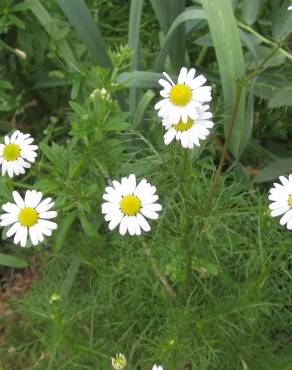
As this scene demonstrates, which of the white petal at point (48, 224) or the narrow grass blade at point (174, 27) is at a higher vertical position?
the narrow grass blade at point (174, 27)

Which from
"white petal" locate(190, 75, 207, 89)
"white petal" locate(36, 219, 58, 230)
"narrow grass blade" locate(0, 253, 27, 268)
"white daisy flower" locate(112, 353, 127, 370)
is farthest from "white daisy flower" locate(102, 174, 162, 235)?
"narrow grass blade" locate(0, 253, 27, 268)

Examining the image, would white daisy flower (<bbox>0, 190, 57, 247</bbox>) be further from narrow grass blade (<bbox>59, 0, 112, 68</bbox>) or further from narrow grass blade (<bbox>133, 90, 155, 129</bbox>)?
narrow grass blade (<bbox>59, 0, 112, 68</bbox>)

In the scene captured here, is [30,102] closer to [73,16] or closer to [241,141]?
[73,16]

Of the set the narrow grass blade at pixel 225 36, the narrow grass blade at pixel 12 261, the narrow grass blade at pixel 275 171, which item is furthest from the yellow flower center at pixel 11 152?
the narrow grass blade at pixel 275 171

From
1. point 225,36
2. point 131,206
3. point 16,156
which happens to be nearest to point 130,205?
point 131,206

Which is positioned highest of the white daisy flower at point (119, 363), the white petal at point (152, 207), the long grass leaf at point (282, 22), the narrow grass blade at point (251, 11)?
the narrow grass blade at point (251, 11)

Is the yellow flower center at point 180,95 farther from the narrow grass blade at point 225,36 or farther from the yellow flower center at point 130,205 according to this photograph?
the narrow grass blade at point 225,36
